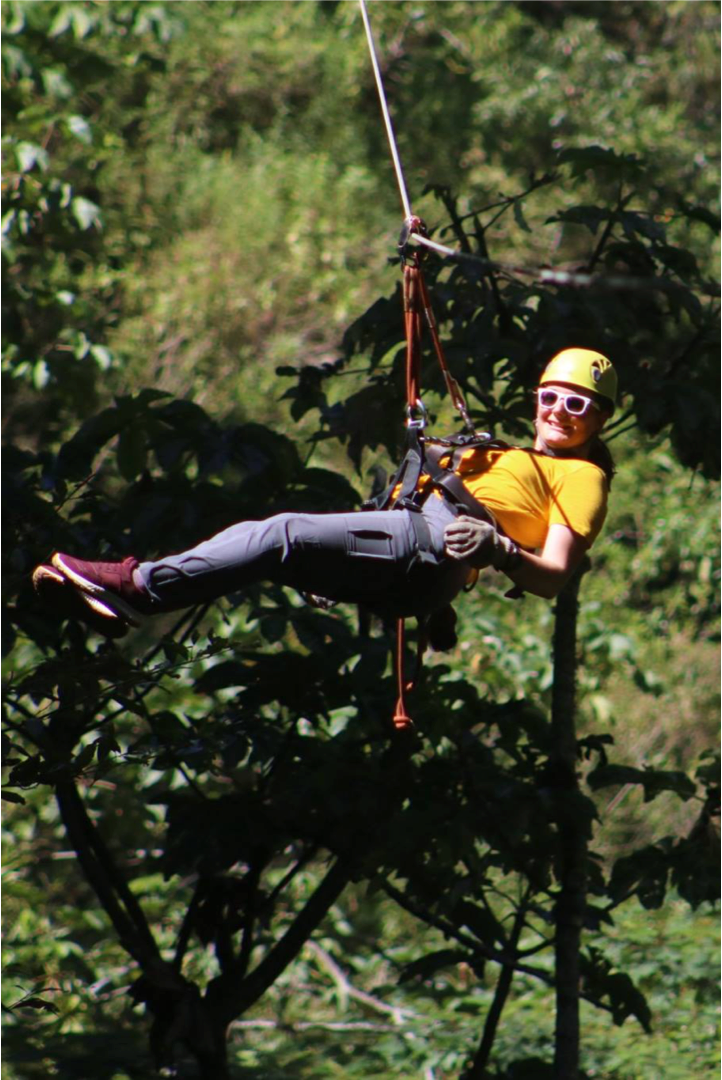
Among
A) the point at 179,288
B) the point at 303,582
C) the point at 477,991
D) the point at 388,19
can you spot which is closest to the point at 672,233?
the point at 179,288

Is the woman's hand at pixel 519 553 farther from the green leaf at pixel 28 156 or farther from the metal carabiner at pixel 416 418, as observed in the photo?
the green leaf at pixel 28 156

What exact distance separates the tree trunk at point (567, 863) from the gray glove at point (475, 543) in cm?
119

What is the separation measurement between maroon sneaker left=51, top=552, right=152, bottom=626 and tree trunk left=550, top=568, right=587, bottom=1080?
1.50 meters

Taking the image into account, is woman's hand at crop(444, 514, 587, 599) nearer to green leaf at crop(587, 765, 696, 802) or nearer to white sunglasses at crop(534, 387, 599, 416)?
white sunglasses at crop(534, 387, 599, 416)

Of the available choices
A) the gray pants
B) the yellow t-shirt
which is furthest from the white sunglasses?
the gray pants

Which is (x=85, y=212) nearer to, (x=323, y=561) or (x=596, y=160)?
(x=596, y=160)

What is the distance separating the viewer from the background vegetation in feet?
13.1

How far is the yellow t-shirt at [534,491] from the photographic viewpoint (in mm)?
3340

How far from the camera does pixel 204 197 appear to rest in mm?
14258

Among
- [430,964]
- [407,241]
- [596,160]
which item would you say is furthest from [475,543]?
[430,964]

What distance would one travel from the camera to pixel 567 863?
4.30 meters

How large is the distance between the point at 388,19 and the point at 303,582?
1486 cm

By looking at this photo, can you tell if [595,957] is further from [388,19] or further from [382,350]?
[388,19]

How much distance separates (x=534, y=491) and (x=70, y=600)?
1.00 metres
